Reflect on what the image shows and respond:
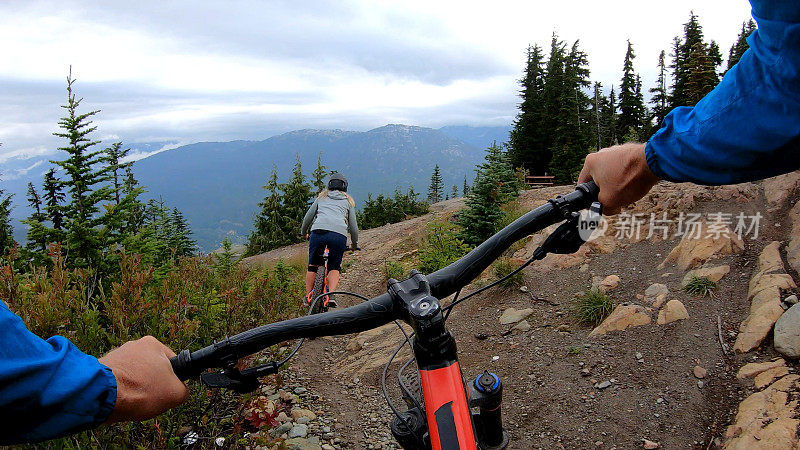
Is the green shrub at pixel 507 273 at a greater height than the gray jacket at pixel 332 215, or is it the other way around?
the gray jacket at pixel 332 215

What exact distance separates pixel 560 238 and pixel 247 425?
3223 mm

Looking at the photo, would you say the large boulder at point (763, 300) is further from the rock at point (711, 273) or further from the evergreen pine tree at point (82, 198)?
the evergreen pine tree at point (82, 198)

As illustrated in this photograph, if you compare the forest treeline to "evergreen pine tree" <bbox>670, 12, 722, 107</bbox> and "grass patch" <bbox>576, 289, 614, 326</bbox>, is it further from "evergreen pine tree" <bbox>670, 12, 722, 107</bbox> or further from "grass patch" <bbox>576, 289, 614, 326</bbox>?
"grass patch" <bbox>576, 289, 614, 326</bbox>

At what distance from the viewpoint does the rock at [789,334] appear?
3371 mm

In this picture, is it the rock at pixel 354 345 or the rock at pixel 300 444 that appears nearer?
the rock at pixel 300 444

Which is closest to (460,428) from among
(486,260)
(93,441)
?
(486,260)

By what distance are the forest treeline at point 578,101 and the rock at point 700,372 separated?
24.0m

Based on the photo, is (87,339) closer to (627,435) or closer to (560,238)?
(560,238)

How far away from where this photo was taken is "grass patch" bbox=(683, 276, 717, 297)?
4.59 m

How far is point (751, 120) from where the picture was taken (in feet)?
3.40

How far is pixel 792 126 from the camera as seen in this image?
99 cm

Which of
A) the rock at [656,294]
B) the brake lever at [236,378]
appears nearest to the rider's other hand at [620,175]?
the brake lever at [236,378]

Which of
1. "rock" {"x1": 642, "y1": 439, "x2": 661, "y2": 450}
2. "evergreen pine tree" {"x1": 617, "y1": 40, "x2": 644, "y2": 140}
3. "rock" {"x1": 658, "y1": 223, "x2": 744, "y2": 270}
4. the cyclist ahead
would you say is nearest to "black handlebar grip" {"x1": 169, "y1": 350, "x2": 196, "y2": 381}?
"rock" {"x1": 642, "y1": 439, "x2": 661, "y2": 450}

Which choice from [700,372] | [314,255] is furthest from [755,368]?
[314,255]
